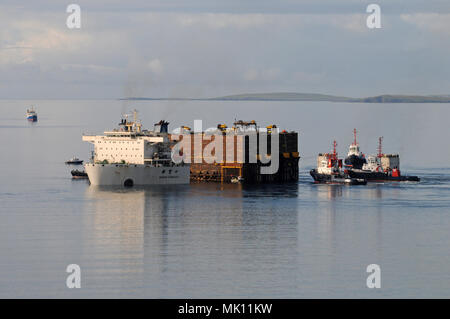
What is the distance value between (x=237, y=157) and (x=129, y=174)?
11.4 meters

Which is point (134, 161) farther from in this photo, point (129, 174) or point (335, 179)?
point (335, 179)

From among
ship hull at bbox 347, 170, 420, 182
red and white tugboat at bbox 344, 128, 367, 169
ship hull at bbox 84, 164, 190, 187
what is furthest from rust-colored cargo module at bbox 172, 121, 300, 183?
red and white tugboat at bbox 344, 128, 367, 169

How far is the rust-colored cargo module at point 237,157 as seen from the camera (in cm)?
8275

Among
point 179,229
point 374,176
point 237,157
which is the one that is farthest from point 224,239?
point 374,176

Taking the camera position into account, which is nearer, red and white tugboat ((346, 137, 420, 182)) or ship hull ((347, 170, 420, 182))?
ship hull ((347, 170, 420, 182))

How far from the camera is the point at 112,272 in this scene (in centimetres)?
3872

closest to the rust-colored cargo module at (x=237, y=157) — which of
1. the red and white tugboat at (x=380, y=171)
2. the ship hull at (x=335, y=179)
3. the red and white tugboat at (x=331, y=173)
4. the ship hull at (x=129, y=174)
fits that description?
the red and white tugboat at (x=331, y=173)

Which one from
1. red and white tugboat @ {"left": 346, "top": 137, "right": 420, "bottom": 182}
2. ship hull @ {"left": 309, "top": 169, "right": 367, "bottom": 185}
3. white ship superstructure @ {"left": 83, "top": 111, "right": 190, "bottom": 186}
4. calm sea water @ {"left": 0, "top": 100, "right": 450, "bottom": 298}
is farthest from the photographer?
Result: red and white tugboat @ {"left": 346, "top": 137, "right": 420, "bottom": 182}

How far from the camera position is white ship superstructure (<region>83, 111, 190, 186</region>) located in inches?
3007

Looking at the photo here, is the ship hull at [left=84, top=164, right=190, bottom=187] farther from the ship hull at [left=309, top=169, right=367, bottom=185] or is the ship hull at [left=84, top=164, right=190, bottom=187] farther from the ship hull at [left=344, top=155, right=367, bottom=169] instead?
the ship hull at [left=344, top=155, right=367, bottom=169]

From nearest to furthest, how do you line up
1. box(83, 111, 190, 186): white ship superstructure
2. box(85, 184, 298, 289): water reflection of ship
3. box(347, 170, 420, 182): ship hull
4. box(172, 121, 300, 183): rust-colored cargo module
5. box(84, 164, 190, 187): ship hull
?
box(85, 184, 298, 289): water reflection of ship < box(84, 164, 190, 187): ship hull < box(83, 111, 190, 186): white ship superstructure < box(172, 121, 300, 183): rust-colored cargo module < box(347, 170, 420, 182): ship hull

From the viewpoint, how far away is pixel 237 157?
271ft

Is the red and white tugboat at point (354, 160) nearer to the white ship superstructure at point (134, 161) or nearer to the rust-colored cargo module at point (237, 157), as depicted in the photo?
the rust-colored cargo module at point (237, 157)
